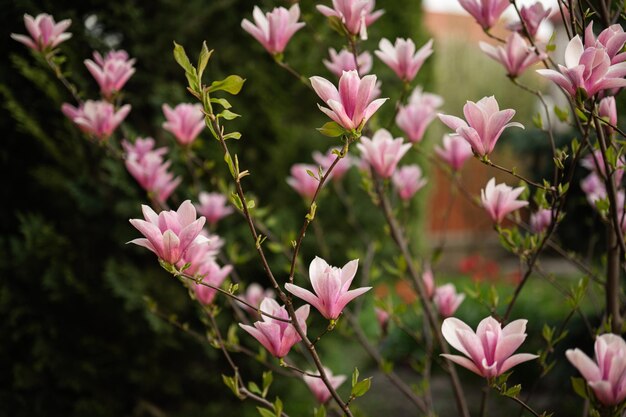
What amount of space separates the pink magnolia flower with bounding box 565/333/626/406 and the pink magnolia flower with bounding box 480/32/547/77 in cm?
77

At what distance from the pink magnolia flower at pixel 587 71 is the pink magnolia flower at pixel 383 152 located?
1.59 ft

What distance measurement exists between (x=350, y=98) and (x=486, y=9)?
0.59 m

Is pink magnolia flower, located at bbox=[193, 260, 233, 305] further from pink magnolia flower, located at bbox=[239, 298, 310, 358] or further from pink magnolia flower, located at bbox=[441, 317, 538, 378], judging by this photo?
pink magnolia flower, located at bbox=[441, 317, 538, 378]

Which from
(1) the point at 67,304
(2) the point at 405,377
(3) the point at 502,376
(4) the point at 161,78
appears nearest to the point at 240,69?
(4) the point at 161,78

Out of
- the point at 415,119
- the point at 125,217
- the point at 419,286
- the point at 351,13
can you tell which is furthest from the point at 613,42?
the point at 125,217

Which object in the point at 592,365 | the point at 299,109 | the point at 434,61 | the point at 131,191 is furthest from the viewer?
the point at 434,61

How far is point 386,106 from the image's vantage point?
3.54 meters

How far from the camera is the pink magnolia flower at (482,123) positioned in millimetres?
979

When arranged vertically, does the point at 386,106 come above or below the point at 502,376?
below

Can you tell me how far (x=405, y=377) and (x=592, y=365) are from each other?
410 centimetres

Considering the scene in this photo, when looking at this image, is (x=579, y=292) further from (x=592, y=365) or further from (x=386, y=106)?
(x=386, y=106)

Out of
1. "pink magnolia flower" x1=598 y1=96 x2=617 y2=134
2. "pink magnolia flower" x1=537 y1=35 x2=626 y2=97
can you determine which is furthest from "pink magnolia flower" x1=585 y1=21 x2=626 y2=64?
"pink magnolia flower" x1=598 y1=96 x2=617 y2=134

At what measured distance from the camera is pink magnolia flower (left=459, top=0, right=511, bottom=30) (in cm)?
133

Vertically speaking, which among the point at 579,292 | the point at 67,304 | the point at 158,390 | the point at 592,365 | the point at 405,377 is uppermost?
the point at 592,365
